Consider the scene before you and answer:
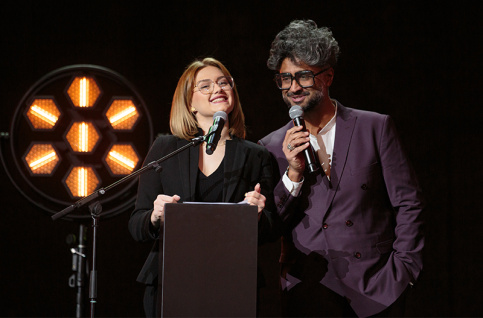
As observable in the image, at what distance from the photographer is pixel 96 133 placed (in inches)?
116

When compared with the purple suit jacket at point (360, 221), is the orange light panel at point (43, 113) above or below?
above

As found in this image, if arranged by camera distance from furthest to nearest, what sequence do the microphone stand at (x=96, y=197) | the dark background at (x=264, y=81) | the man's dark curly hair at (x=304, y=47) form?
the dark background at (x=264, y=81), the man's dark curly hair at (x=304, y=47), the microphone stand at (x=96, y=197)

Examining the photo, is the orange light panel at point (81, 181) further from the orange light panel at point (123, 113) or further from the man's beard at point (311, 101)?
the man's beard at point (311, 101)

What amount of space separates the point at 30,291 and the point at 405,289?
2.27 m

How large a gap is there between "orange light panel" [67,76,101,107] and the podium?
148 centimetres

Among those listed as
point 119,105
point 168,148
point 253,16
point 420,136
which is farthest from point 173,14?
point 420,136

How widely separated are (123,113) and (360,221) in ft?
4.67

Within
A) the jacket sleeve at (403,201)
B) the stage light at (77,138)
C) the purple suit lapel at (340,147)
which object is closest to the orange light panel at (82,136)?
the stage light at (77,138)

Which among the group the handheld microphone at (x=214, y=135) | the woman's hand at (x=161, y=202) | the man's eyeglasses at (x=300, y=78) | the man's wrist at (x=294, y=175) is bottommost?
the woman's hand at (x=161, y=202)

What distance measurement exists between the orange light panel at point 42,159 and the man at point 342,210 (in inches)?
49.7

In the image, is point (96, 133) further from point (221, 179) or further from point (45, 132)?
point (221, 179)

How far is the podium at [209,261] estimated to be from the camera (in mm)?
1679

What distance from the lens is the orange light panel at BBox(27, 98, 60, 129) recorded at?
295 centimetres

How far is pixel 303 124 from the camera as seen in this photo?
2217mm
